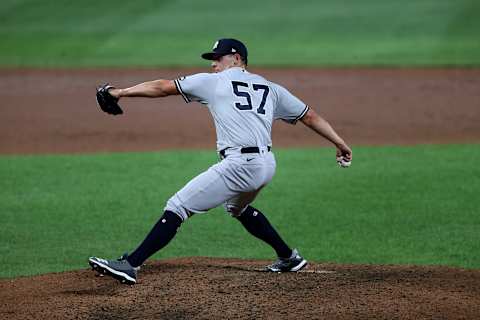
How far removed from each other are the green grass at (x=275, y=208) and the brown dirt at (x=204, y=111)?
1077 mm

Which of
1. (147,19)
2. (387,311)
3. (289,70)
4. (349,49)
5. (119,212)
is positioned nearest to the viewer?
(387,311)

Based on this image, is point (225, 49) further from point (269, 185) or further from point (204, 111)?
point (204, 111)

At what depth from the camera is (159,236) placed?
650 centimetres

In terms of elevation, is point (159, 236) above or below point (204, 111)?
above

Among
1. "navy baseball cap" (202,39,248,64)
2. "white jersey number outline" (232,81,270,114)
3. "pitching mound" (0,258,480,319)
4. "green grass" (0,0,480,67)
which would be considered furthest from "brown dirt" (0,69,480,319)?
"green grass" (0,0,480,67)

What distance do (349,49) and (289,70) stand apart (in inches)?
132

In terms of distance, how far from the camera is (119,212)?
9.71 meters

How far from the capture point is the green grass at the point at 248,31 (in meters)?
21.6

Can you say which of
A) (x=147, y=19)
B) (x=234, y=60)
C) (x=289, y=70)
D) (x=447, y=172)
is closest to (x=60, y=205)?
(x=234, y=60)

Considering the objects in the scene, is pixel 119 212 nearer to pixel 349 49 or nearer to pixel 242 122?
pixel 242 122

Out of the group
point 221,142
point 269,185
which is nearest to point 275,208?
point 269,185

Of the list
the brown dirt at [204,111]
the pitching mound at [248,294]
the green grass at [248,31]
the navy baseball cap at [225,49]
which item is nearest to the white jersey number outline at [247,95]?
the navy baseball cap at [225,49]

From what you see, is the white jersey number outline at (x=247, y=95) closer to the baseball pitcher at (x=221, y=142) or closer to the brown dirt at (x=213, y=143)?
the baseball pitcher at (x=221, y=142)

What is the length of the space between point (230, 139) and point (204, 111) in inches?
397
